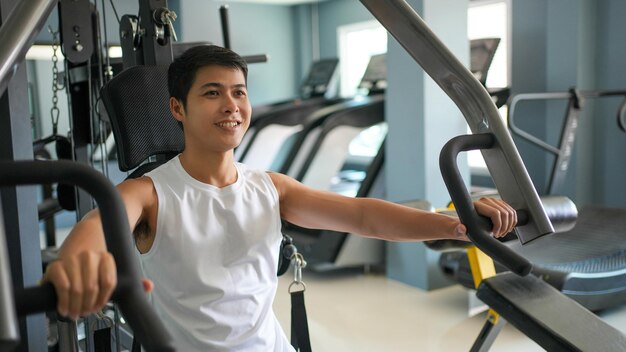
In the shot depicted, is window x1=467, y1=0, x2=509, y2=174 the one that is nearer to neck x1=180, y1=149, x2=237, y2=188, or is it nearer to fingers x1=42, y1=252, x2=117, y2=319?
neck x1=180, y1=149, x2=237, y2=188

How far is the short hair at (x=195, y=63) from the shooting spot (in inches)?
54.4

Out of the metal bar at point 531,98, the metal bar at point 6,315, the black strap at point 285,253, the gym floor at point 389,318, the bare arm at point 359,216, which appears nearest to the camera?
the metal bar at point 6,315

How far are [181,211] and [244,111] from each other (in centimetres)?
26

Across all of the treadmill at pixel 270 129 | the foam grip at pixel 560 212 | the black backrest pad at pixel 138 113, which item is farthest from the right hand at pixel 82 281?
the treadmill at pixel 270 129

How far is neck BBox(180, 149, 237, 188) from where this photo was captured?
1412 millimetres

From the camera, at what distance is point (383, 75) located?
5.64 meters

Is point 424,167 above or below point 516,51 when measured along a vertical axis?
below

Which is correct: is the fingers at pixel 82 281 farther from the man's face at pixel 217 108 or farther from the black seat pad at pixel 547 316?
the black seat pad at pixel 547 316

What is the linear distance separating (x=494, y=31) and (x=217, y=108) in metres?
4.67

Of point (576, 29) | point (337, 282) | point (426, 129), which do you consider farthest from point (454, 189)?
point (576, 29)

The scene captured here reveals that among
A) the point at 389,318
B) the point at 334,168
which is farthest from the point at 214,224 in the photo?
the point at 334,168

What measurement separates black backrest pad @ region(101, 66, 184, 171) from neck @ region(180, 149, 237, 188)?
0.21 metres

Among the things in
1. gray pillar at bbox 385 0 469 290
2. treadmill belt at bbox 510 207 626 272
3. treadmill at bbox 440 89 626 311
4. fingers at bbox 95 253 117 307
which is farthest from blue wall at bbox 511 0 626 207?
fingers at bbox 95 253 117 307

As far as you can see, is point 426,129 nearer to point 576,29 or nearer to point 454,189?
point 576,29
